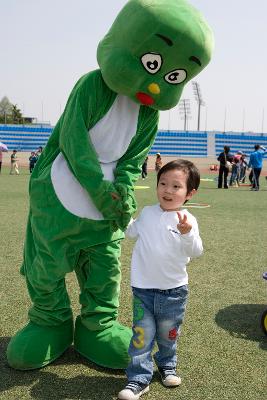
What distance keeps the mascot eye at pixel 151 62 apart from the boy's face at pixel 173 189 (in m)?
0.57

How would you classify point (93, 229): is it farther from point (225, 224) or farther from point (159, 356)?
point (225, 224)

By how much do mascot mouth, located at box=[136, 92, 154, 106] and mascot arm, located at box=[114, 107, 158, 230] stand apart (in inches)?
8.1

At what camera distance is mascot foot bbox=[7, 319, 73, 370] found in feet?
9.82

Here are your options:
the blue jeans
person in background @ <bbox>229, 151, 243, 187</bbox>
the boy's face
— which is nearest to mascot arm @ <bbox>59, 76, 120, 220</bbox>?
the boy's face

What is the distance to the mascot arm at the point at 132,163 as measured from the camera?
2871 mm

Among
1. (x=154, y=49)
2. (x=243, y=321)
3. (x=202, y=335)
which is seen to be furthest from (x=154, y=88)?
(x=243, y=321)

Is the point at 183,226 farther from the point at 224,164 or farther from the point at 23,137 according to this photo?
the point at 23,137

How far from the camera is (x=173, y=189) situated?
2.80 m

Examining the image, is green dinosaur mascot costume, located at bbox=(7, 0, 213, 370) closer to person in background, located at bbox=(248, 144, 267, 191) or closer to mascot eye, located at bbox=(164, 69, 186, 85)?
mascot eye, located at bbox=(164, 69, 186, 85)

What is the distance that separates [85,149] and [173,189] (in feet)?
1.79

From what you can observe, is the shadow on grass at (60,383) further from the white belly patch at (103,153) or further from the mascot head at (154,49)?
the mascot head at (154,49)

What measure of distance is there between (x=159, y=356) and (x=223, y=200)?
34.3 ft

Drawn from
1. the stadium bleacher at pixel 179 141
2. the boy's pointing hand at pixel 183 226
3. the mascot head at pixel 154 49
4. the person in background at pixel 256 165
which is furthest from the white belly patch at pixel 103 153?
the stadium bleacher at pixel 179 141

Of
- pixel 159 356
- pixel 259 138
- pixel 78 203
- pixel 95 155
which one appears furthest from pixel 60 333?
pixel 259 138
